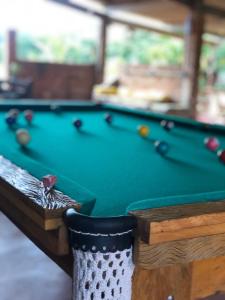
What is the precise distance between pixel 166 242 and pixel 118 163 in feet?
2.59

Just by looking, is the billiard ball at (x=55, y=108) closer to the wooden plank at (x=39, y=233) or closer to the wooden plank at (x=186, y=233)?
the wooden plank at (x=39, y=233)

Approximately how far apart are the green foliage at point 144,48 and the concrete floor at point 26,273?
41.4 feet

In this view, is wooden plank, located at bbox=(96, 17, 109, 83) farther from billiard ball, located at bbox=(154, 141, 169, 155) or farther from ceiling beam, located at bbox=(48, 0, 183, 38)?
billiard ball, located at bbox=(154, 141, 169, 155)

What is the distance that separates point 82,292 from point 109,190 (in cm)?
42

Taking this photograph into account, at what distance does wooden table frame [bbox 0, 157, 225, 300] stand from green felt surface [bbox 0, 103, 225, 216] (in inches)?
2.8

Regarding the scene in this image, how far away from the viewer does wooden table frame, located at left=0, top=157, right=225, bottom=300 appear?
1.04m

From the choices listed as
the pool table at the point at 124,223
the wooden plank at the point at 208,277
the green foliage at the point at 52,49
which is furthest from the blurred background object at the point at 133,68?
the wooden plank at the point at 208,277

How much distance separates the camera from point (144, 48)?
1406 cm

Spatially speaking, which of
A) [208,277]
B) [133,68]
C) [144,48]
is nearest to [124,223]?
[208,277]

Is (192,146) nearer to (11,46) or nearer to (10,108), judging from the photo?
(10,108)

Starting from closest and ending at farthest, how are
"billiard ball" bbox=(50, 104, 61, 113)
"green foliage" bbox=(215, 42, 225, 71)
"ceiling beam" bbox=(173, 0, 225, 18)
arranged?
1. "billiard ball" bbox=(50, 104, 61, 113)
2. "ceiling beam" bbox=(173, 0, 225, 18)
3. "green foliage" bbox=(215, 42, 225, 71)

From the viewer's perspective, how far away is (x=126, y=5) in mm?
7438

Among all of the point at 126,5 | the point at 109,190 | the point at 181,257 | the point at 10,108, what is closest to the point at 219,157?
the point at 109,190

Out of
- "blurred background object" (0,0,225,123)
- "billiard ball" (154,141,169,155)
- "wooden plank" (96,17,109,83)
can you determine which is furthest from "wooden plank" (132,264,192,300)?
"wooden plank" (96,17,109,83)
